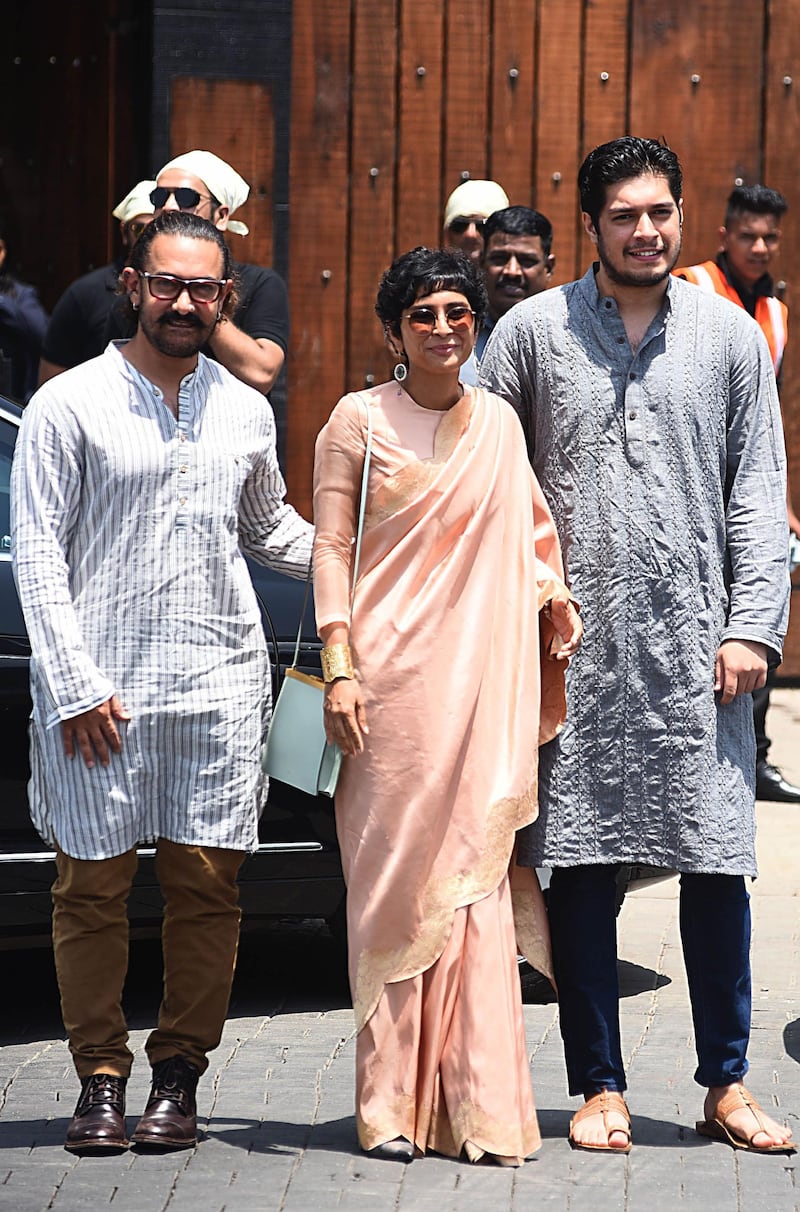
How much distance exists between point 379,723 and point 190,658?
0.39 metres

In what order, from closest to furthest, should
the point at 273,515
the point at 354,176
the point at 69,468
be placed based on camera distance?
the point at 69,468, the point at 273,515, the point at 354,176

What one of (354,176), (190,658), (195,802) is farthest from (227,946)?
(354,176)

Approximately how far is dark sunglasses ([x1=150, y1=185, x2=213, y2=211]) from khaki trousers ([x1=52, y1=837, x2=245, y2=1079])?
228cm

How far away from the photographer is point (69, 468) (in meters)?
4.08

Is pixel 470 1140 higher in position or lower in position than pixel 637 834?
lower

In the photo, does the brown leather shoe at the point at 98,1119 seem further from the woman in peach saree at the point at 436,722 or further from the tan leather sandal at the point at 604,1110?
the tan leather sandal at the point at 604,1110

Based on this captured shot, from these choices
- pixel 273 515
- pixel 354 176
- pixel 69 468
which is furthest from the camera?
pixel 354 176

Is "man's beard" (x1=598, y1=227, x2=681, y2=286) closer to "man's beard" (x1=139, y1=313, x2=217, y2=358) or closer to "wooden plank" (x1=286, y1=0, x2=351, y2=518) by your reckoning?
"man's beard" (x1=139, y1=313, x2=217, y2=358)

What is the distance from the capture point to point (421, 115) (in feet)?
28.9

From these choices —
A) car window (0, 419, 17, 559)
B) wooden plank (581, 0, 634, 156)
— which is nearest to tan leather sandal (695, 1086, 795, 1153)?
car window (0, 419, 17, 559)

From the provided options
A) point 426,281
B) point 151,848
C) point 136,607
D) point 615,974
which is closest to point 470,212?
point 151,848

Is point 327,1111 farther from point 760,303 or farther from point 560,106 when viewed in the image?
point 560,106

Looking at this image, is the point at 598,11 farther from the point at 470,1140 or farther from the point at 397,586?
the point at 470,1140

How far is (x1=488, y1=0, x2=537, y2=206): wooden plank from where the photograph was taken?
29.0ft
